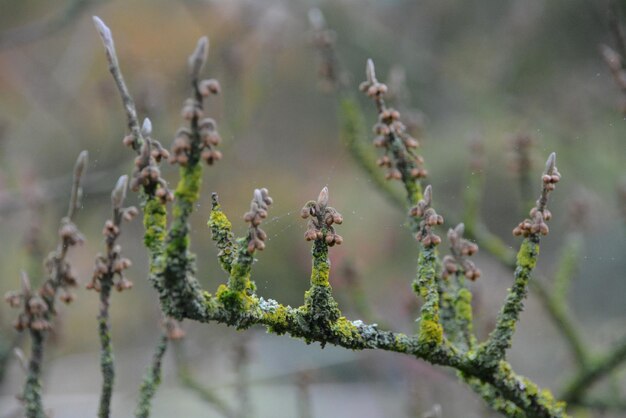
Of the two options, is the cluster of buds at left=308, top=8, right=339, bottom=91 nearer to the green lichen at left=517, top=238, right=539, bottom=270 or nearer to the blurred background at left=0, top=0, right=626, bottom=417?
the blurred background at left=0, top=0, right=626, bottom=417

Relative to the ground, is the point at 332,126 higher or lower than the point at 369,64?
higher

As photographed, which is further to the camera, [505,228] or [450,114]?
[450,114]

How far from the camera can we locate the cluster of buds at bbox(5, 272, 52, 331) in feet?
5.03

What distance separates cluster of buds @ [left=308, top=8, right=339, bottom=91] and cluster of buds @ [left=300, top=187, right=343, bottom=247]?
1.23 meters

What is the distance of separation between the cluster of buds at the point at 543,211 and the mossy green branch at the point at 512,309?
36mm

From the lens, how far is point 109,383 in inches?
57.2

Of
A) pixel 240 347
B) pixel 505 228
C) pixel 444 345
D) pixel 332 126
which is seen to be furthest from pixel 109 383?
pixel 332 126

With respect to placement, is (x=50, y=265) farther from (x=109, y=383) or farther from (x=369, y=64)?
(x=369, y=64)

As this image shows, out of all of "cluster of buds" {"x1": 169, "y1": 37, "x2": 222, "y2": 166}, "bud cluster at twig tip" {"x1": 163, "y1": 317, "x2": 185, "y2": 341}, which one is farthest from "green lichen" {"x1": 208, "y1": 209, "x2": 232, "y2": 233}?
"bud cluster at twig tip" {"x1": 163, "y1": 317, "x2": 185, "y2": 341}

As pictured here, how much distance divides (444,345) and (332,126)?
13.4m

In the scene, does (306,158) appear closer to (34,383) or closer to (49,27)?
(49,27)

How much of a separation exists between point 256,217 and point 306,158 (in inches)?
514

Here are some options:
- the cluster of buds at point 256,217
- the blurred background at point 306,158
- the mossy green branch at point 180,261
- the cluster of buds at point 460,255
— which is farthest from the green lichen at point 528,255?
the blurred background at point 306,158

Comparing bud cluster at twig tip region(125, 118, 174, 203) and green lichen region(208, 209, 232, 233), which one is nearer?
bud cluster at twig tip region(125, 118, 174, 203)
